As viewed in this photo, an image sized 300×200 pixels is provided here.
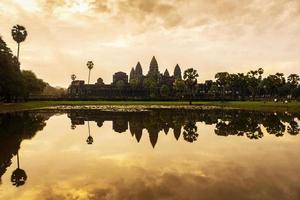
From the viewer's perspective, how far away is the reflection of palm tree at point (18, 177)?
33.2ft

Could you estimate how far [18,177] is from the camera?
35.5 ft

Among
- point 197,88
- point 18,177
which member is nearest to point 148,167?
point 18,177

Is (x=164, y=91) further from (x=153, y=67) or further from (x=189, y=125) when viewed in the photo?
(x=189, y=125)

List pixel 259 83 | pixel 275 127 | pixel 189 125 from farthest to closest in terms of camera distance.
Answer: pixel 259 83, pixel 189 125, pixel 275 127

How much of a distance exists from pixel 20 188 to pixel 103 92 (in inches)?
6203

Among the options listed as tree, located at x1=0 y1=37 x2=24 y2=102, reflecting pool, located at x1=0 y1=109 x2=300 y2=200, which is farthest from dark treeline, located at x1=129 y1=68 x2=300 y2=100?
reflecting pool, located at x1=0 y1=109 x2=300 y2=200

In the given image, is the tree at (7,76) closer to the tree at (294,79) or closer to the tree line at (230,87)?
the tree line at (230,87)

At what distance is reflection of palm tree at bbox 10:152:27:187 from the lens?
33.2ft

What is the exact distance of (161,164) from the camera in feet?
43.0

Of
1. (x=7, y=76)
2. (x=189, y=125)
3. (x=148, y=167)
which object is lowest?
(x=189, y=125)

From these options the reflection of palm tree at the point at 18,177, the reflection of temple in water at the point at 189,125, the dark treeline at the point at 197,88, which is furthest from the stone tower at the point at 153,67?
the reflection of palm tree at the point at 18,177

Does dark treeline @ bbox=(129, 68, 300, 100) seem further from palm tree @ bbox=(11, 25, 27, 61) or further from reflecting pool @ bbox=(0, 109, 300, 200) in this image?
reflecting pool @ bbox=(0, 109, 300, 200)

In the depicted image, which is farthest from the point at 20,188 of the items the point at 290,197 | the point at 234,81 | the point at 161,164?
the point at 234,81

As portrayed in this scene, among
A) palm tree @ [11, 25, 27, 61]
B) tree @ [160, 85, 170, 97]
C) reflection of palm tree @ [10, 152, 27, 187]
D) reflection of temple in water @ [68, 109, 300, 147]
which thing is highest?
palm tree @ [11, 25, 27, 61]
